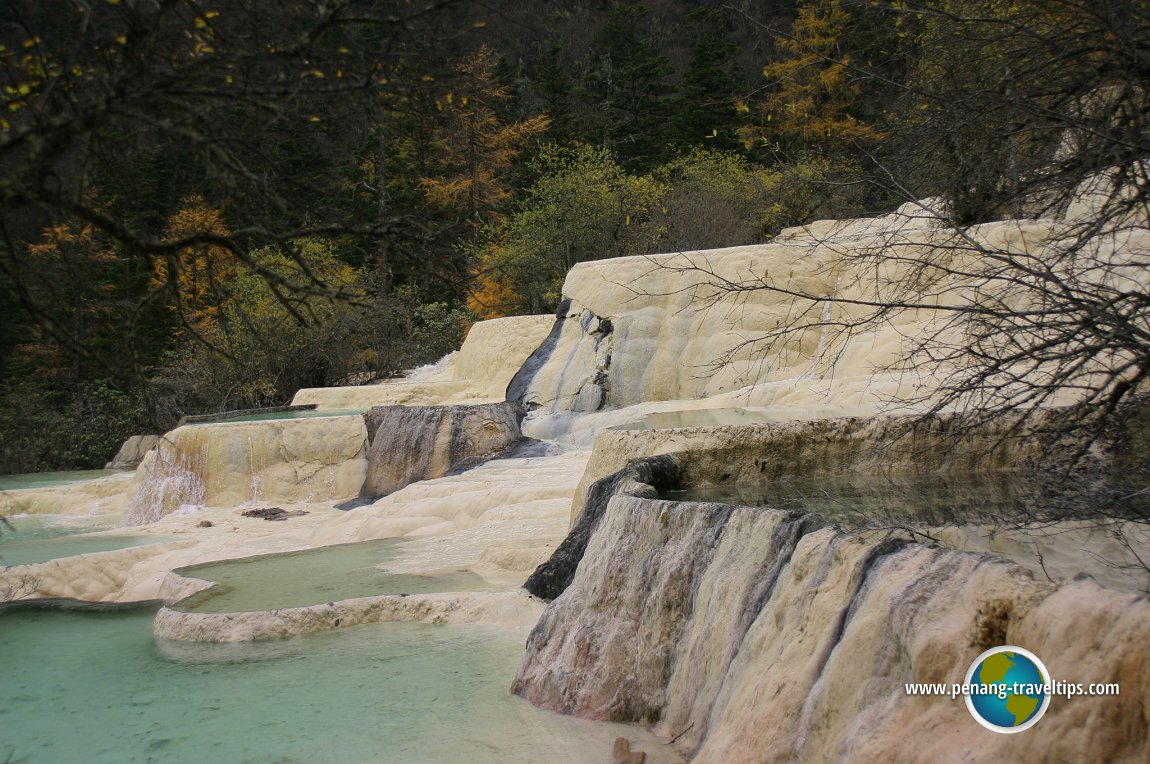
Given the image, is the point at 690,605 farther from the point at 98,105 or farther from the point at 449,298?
the point at 449,298

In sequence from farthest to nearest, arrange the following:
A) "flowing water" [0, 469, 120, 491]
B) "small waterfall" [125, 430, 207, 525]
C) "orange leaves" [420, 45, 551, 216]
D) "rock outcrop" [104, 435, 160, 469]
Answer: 1. "orange leaves" [420, 45, 551, 216]
2. "rock outcrop" [104, 435, 160, 469]
3. "flowing water" [0, 469, 120, 491]
4. "small waterfall" [125, 430, 207, 525]

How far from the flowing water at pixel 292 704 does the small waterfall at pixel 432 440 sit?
7.27 metres

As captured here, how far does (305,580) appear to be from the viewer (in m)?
8.49

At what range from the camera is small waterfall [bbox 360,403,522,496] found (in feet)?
47.7

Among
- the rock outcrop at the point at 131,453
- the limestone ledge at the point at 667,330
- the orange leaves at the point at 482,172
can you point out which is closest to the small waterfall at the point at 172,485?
the limestone ledge at the point at 667,330

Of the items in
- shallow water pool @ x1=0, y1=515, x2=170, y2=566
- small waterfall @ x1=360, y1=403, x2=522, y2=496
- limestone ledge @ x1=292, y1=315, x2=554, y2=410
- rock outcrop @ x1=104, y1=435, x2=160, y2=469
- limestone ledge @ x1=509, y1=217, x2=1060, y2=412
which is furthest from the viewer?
rock outcrop @ x1=104, y1=435, x2=160, y2=469

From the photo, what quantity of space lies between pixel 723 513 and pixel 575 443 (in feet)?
29.0

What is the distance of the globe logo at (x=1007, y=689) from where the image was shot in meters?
2.73

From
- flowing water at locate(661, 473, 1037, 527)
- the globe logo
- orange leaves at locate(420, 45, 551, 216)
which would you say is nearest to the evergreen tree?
orange leaves at locate(420, 45, 551, 216)

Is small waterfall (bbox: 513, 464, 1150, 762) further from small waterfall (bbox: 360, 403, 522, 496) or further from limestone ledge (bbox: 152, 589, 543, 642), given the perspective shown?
small waterfall (bbox: 360, 403, 522, 496)

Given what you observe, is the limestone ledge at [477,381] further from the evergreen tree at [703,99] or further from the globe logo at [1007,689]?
the globe logo at [1007,689]

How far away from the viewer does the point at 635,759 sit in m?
4.36

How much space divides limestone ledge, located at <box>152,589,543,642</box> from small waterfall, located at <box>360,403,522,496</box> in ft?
23.2

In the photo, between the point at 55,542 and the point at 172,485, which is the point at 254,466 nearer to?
the point at 172,485
